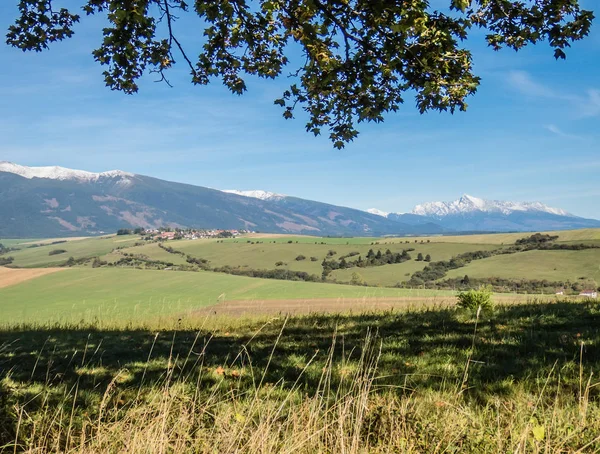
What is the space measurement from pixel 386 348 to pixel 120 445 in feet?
14.5

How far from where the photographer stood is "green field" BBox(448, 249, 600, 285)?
61.2 m

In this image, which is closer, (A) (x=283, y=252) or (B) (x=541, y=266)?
(B) (x=541, y=266)

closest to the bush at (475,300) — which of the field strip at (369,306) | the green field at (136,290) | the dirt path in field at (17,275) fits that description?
the field strip at (369,306)

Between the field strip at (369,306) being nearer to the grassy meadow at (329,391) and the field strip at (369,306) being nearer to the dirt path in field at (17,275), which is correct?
the grassy meadow at (329,391)

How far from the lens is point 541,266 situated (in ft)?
228

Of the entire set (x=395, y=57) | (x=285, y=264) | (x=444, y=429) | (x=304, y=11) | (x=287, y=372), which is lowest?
(x=285, y=264)

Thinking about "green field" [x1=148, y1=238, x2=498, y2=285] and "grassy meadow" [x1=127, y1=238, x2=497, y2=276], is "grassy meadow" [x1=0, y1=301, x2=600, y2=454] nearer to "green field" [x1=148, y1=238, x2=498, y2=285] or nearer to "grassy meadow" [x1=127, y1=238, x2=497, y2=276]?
"green field" [x1=148, y1=238, x2=498, y2=285]

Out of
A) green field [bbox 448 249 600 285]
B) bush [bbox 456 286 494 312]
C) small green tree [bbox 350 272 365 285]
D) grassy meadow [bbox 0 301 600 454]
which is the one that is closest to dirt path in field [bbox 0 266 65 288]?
small green tree [bbox 350 272 365 285]

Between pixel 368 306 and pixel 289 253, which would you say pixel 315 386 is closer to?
pixel 368 306

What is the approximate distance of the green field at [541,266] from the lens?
201ft

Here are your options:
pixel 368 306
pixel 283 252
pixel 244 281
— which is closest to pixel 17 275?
pixel 244 281

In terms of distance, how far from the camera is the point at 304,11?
320 inches

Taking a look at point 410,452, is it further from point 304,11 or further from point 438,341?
point 304,11

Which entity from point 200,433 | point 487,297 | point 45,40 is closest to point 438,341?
point 487,297
